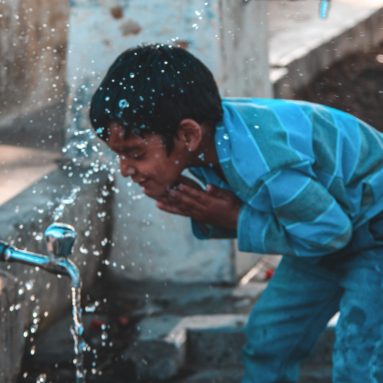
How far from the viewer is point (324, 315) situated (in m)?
3.85

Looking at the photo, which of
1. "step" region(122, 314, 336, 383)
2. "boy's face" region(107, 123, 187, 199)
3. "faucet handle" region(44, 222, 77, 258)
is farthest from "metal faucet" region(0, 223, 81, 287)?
"step" region(122, 314, 336, 383)

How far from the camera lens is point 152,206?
16.9 ft

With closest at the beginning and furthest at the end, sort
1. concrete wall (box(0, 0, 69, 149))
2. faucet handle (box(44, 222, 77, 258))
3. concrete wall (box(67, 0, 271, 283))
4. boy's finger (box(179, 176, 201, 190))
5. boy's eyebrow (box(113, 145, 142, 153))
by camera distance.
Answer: faucet handle (box(44, 222, 77, 258)) < boy's eyebrow (box(113, 145, 142, 153)) < boy's finger (box(179, 176, 201, 190)) < concrete wall (box(67, 0, 271, 283)) < concrete wall (box(0, 0, 69, 149))

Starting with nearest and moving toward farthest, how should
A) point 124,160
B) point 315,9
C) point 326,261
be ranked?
point 124,160 < point 326,261 < point 315,9

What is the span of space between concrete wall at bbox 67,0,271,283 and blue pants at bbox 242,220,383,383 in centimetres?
127

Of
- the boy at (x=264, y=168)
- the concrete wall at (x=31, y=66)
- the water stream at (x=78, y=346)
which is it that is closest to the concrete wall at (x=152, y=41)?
the water stream at (x=78, y=346)

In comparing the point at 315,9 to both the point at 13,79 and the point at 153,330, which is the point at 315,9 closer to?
the point at 13,79

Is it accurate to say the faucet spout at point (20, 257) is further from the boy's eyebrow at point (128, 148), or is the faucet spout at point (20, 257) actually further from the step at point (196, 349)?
the step at point (196, 349)

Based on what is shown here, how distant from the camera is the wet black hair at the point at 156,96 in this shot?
335cm

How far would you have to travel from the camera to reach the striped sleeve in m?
3.32

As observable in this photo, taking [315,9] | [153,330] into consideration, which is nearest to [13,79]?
[153,330]

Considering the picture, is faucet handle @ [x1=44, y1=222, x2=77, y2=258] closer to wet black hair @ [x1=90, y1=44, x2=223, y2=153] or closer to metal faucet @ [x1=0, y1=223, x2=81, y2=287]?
metal faucet @ [x1=0, y1=223, x2=81, y2=287]

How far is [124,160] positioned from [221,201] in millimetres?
298

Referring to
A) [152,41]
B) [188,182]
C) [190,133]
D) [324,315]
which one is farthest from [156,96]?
[152,41]
